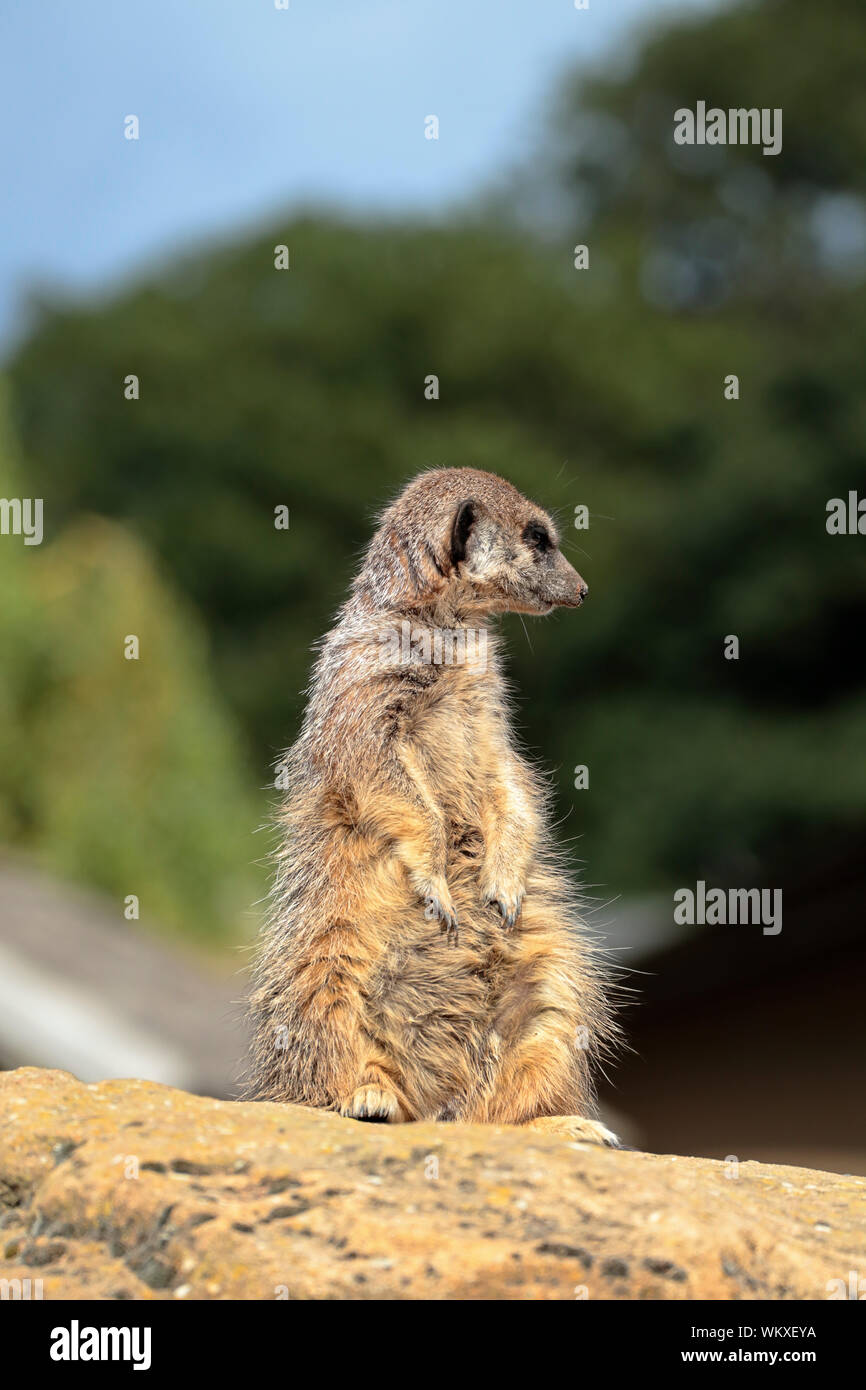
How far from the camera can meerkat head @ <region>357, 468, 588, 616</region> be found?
4.80 metres

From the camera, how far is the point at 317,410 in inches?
1489

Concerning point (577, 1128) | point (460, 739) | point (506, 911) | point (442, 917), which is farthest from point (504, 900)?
point (577, 1128)

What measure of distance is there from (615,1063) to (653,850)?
75.3 feet

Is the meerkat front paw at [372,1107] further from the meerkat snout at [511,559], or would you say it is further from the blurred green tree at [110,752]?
the blurred green tree at [110,752]

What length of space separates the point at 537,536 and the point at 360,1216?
7.44ft

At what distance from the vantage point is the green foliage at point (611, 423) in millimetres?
27938

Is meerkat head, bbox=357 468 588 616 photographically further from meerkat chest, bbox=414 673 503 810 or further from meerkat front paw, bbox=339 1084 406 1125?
meerkat front paw, bbox=339 1084 406 1125

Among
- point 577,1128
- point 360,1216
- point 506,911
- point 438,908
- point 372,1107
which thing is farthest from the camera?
point 506,911

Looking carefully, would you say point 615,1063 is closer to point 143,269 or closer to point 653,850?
point 653,850

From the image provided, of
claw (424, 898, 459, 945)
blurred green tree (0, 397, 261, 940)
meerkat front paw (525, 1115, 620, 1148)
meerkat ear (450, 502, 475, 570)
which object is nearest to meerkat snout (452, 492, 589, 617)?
meerkat ear (450, 502, 475, 570)

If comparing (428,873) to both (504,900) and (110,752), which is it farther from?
(110,752)

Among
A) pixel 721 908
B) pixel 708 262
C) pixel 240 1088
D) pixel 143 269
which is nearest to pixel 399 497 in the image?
pixel 240 1088

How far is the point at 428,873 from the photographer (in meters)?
4.57

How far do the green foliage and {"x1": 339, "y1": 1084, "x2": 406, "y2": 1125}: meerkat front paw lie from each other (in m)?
21.1
